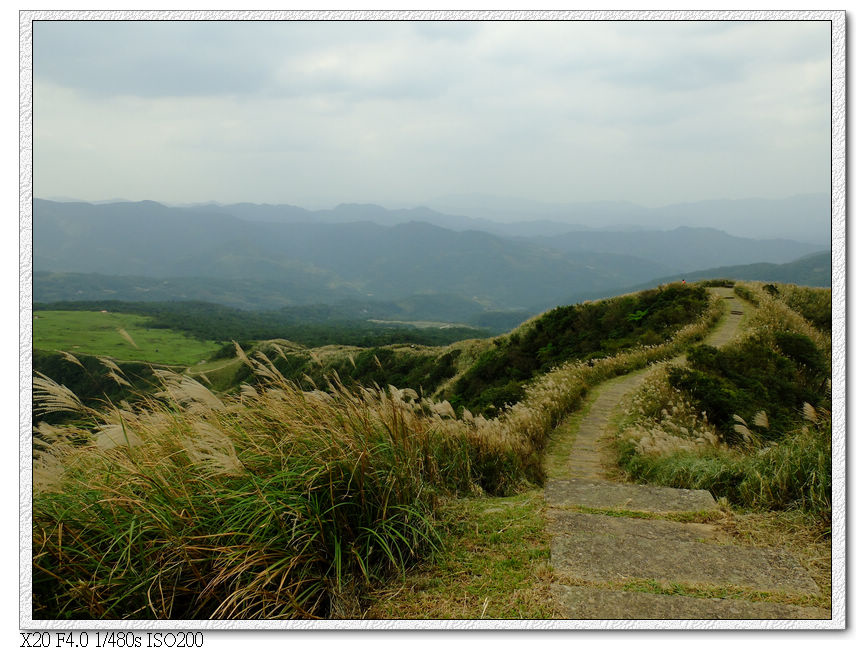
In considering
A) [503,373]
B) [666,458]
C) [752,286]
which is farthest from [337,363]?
[666,458]

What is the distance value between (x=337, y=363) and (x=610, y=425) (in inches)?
835

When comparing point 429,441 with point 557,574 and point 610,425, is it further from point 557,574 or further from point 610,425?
point 610,425

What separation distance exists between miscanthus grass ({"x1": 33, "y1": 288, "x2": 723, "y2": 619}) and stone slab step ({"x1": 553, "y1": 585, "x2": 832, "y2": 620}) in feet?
3.10

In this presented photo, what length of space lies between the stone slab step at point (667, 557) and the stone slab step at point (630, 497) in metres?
0.31

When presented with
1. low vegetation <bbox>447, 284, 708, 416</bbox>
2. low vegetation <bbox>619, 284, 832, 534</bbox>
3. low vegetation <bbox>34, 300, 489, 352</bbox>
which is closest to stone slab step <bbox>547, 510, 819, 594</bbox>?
low vegetation <bbox>619, 284, 832, 534</bbox>

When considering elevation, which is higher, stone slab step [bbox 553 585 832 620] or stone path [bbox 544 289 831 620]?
stone path [bbox 544 289 831 620]

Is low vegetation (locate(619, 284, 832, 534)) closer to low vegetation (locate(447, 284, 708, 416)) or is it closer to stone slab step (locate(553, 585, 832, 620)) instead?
stone slab step (locate(553, 585, 832, 620))

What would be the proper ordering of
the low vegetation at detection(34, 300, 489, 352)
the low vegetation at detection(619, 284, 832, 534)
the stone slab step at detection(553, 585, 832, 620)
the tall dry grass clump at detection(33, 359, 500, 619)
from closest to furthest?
the stone slab step at detection(553, 585, 832, 620) < the tall dry grass clump at detection(33, 359, 500, 619) < the low vegetation at detection(619, 284, 832, 534) < the low vegetation at detection(34, 300, 489, 352)

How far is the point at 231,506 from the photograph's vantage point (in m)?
2.94

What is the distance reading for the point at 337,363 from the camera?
1094 inches

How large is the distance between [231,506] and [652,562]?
8.10 feet

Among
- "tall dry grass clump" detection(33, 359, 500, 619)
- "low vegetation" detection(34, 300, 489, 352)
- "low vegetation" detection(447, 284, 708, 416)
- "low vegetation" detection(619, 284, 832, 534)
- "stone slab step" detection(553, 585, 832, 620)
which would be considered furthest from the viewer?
→ "low vegetation" detection(447, 284, 708, 416)

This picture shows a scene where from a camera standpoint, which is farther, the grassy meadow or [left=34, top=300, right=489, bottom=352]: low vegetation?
[left=34, top=300, right=489, bottom=352]: low vegetation

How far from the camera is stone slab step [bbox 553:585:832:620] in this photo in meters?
2.61
